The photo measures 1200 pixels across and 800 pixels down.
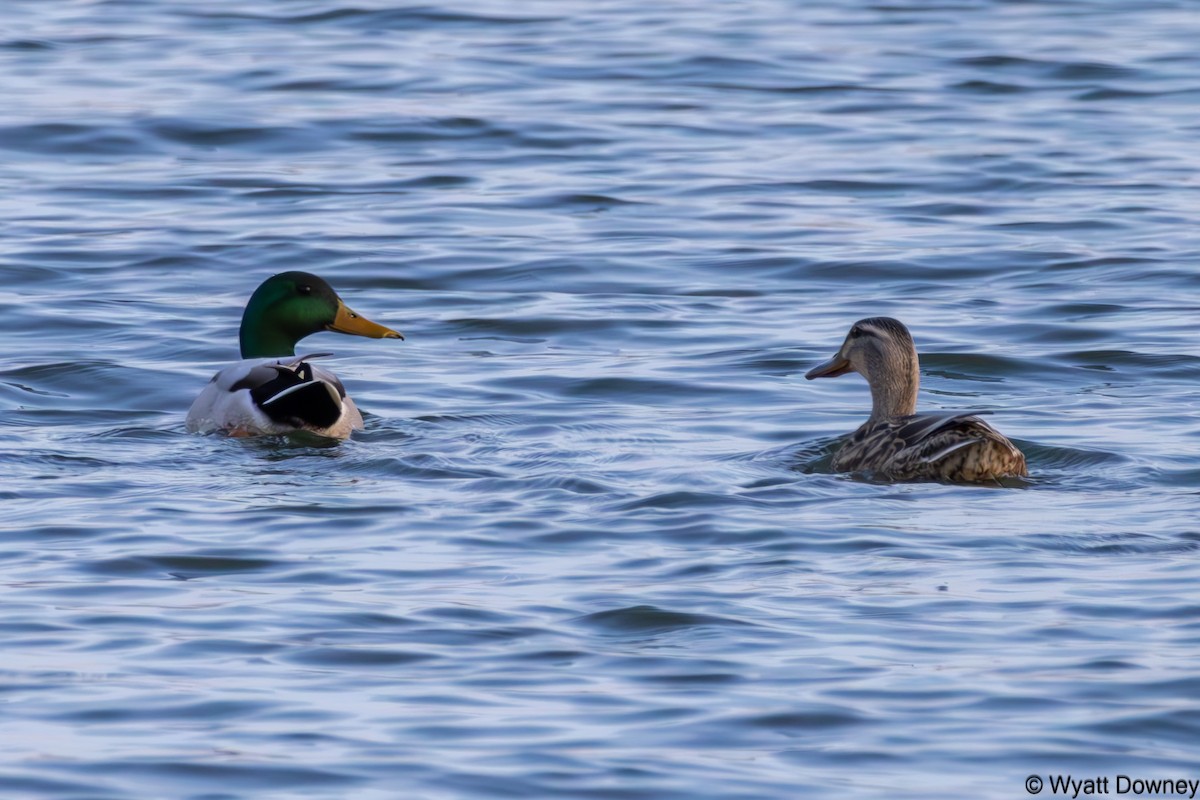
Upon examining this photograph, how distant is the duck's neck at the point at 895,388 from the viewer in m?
10.5

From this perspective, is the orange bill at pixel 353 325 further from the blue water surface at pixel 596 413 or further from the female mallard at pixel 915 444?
the female mallard at pixel 915 444

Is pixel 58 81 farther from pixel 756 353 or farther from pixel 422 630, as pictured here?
pixel 422 630

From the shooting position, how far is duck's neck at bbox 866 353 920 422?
34.5 feet

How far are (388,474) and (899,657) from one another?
129 inches

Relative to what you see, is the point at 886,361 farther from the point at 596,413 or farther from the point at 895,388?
the point at 596,413

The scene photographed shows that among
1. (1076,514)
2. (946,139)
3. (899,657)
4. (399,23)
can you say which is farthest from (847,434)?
(399,23)

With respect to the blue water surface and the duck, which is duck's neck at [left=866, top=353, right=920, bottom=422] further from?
the duck

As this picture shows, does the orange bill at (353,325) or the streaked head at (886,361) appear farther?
the orange bill at (353,325)

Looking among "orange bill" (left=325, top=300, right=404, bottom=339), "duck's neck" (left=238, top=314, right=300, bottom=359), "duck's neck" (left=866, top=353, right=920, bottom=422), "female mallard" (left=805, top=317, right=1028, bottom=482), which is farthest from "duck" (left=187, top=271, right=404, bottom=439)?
"duck's neck" (left=866, top=353, right=920, bottom=422)

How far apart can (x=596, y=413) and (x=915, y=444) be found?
1.91 m

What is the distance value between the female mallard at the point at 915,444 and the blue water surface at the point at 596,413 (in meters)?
0.17

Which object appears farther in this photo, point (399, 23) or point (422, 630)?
point (399, 23)

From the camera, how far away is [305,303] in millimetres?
11992

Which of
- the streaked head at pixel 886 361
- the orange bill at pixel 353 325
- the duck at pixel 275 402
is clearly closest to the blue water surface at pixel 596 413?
the duck at pixel 275 402
